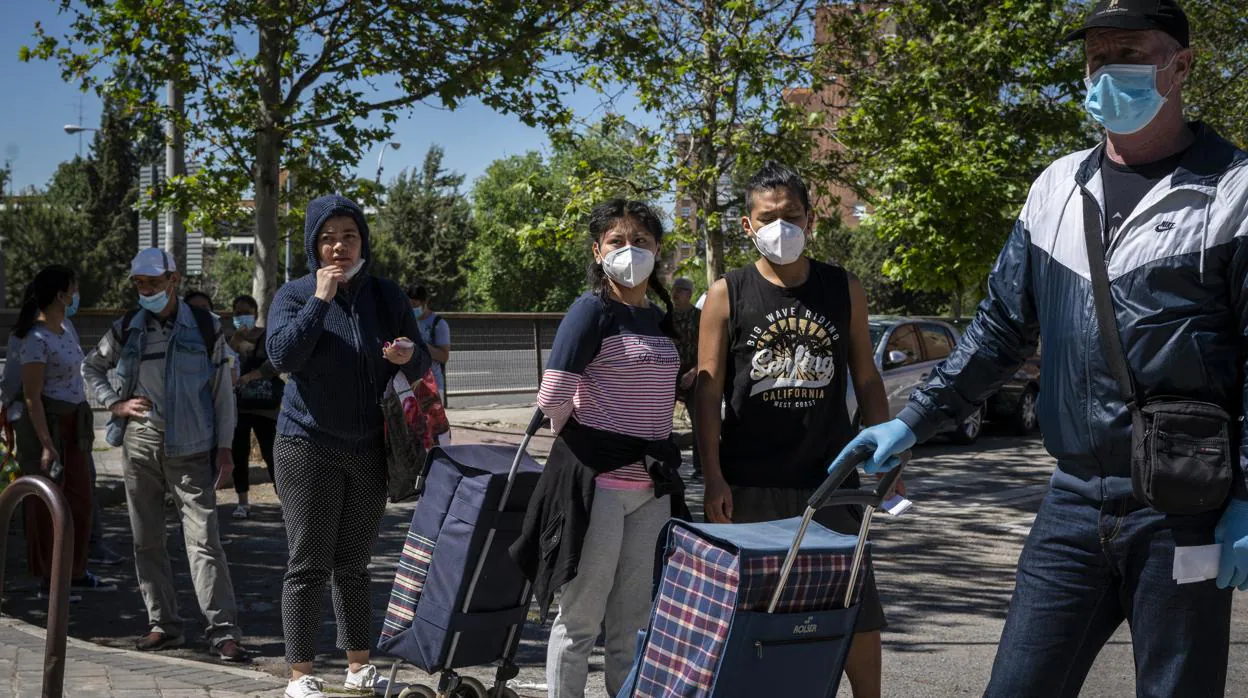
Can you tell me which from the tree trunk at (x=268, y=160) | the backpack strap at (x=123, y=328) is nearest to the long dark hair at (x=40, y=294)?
the backpack strap at (x=123, y=328)

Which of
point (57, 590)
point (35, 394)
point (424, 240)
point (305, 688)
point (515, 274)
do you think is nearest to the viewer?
point (57, 590)

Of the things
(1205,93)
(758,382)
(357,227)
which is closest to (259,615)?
(357,227)

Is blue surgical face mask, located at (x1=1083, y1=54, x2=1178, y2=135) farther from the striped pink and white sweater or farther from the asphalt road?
the striped pink and white sweater

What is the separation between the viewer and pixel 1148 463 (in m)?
2.69

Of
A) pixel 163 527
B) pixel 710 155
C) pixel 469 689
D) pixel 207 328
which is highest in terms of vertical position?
pixel 710 155

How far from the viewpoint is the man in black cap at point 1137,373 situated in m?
2.71

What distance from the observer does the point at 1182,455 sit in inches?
105

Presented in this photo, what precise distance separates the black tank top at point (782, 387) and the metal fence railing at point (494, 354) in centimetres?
1744

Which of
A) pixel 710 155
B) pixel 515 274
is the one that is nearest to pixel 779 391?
pixel 710 155

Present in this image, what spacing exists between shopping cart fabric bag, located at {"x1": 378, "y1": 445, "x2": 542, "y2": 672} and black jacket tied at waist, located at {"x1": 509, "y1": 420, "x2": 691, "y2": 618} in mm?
202

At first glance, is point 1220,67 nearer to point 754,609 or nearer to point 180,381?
point 180,381

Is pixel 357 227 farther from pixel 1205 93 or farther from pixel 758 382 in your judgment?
pixel 1205 93

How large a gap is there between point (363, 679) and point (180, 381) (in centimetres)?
190

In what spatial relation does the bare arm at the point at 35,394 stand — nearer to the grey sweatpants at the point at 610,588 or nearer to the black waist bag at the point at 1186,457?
the grey sweatpants at the point at 610,588
